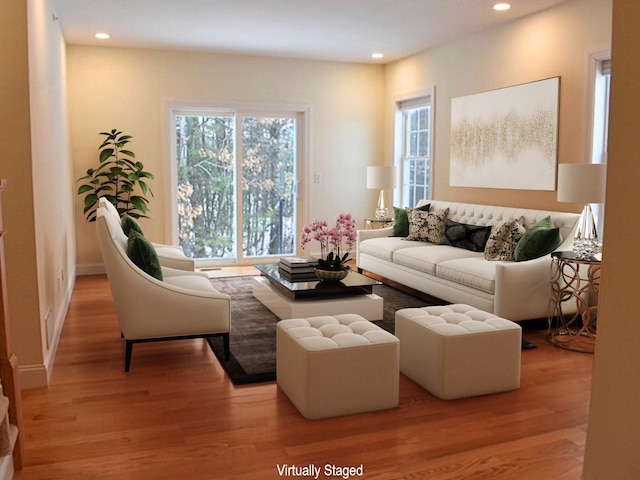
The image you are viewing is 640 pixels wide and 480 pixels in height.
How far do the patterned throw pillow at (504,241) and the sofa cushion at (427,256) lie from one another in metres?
0.31

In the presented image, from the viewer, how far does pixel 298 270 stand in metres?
5.06

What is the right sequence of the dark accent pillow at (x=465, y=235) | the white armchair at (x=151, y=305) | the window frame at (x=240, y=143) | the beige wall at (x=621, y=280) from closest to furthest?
the beige wall at (x=621, y=280), the white armchair at (x=151, y=305), the dark accent pillow at (x=465, y=235), the window frame at (x=240, y=143)

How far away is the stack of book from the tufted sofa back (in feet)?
5.86

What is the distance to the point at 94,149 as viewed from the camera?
6996 mm

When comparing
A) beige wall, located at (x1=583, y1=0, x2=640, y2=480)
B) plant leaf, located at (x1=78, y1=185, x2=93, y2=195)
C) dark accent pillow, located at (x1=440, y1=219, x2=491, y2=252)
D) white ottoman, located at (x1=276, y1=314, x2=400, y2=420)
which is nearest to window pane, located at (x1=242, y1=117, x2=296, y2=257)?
plant leaf, located at (x1=78, y1=185, x2=93, y2=195)

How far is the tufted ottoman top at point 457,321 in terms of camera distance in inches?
129

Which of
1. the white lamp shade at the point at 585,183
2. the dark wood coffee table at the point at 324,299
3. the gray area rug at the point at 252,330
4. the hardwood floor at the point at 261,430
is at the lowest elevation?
the hardwood floor at the point at 261,430

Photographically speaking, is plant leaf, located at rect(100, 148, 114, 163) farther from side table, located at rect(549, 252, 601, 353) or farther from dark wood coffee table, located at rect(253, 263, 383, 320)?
side table, located at rect(549, 252, 601, 353)

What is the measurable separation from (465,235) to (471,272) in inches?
42.4

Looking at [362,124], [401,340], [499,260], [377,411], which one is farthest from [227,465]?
[362,124]

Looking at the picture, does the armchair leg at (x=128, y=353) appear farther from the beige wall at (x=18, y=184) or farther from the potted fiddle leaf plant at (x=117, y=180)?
the potted fiddle leaf plant at (x=117, y=180)

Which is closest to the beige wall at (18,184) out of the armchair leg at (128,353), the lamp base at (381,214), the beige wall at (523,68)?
the armchair leg at (128,353)

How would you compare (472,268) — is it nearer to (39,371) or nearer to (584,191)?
(584,191)

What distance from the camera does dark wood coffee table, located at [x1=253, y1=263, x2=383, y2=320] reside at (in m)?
4.53
